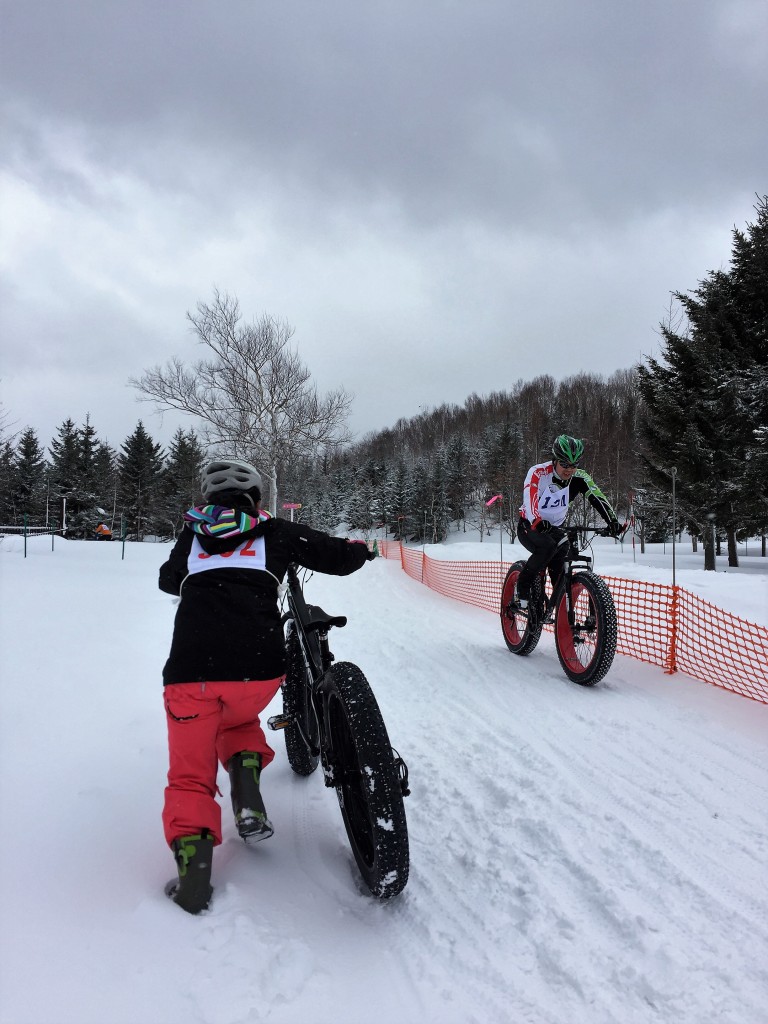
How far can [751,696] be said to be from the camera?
12.4ft

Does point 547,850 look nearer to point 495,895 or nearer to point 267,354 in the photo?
point 495,895

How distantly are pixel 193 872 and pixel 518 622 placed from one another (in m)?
4.15

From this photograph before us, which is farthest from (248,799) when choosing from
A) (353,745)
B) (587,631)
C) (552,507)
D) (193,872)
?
(552,507)

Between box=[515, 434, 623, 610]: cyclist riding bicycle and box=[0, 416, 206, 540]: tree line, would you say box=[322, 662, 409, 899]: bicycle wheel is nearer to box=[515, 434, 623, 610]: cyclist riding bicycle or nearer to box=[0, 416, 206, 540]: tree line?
box=[515, 434, 623, 610]: cyclist riding bicycle

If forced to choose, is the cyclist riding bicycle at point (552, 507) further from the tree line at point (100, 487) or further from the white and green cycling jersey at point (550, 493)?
the tree line at point (100, 487)

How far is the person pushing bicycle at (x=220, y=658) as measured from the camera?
1.72 m

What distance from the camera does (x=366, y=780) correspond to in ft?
A: 5.60

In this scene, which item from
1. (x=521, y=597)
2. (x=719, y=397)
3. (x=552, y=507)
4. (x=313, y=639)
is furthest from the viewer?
(x=719, y=397)

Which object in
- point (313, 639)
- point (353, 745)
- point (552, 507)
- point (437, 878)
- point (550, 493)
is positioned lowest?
point (437, 878)

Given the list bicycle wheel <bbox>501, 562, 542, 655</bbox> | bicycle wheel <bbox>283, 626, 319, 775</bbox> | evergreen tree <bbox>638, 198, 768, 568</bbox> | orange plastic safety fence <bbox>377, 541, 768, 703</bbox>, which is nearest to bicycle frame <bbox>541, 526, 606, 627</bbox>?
bicycle wheel <bbox>501, 562, 542, 655</bbox>

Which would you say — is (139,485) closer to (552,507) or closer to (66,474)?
(66,474)

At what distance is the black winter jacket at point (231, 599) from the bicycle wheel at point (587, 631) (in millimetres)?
2673

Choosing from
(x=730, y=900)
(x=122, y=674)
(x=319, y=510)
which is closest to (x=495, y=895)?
(x=730, y=900)

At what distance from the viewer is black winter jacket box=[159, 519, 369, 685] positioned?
1862 mm
